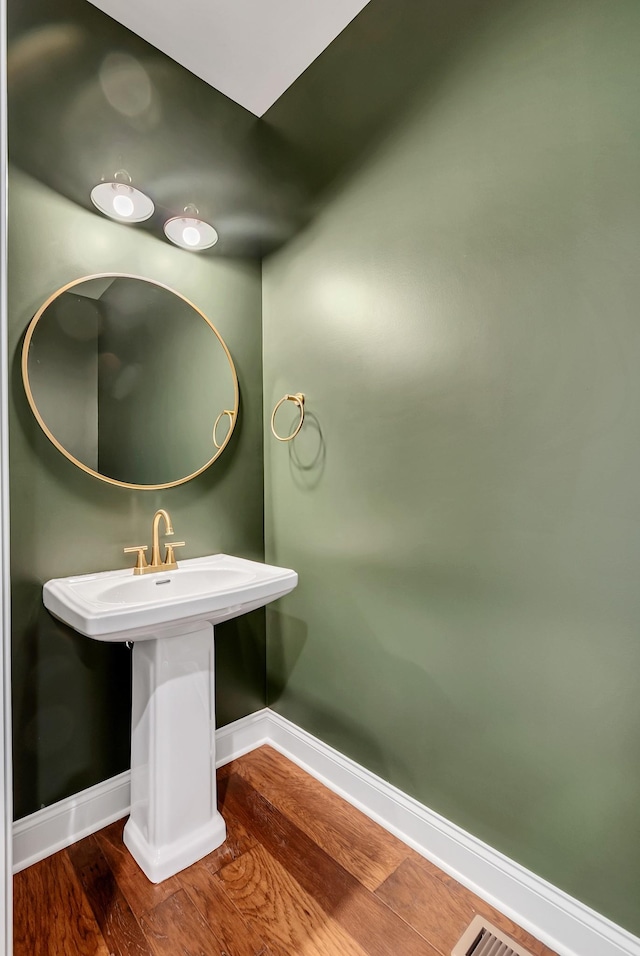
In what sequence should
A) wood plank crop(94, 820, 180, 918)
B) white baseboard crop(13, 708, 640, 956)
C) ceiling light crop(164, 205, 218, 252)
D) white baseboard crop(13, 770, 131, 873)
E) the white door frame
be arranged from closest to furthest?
1. the white door frame
2. white baseboard crop(13, 708, 640, 956)
3. wood plank crop(94, 820, 180, 918)
4. white baseboard crop(13, 770, 131, 873)
5. ceiling light crop(164, 205, 218, 252)

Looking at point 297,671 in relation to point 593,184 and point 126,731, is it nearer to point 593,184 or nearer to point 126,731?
point 126,731

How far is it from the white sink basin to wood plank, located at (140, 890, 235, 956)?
0.72 metres

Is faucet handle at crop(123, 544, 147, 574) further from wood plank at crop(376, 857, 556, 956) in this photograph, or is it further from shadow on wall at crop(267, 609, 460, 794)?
wood plank at crop(376, 857, 556, 956)

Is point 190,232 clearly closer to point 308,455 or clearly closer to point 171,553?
point 308,455

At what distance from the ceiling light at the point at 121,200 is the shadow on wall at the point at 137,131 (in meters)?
0.05

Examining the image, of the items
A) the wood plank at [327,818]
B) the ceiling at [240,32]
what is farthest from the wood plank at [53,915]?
the ceiling at [240,32]

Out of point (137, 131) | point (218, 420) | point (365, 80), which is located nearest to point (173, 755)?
point (218, 420)

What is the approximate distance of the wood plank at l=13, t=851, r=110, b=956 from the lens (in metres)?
1.13

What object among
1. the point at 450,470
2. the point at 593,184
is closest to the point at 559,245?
the point at 593,184

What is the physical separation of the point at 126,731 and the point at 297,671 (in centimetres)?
66

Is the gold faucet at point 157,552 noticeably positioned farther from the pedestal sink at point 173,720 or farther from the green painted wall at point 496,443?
the green painted wall at point 496,443

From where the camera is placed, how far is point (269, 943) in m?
1.15

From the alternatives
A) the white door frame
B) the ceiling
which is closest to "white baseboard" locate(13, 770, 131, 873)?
the white door frame

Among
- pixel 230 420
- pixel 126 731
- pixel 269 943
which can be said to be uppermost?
pixel 230 420
